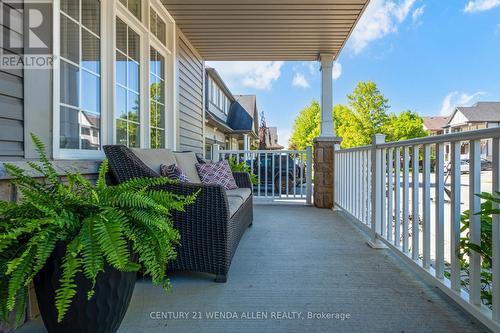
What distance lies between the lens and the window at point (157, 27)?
146 inches

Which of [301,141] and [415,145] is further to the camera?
[301,141]

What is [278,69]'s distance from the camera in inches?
1404

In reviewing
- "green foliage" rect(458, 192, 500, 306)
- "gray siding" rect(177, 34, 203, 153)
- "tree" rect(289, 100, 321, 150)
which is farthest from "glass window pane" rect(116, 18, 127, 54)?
"tree" rect(289, 100, 321, 150)

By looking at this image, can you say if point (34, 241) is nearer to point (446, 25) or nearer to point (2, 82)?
point (2, 82)

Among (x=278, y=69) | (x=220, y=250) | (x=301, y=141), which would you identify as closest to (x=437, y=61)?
(x=278, y=69)

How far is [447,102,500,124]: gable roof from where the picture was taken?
101ft

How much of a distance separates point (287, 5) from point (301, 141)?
25688mm

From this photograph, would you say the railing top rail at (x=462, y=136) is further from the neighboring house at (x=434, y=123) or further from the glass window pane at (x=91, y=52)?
the neighboring house at (x=434, y=123)

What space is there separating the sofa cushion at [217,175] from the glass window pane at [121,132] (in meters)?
0.86

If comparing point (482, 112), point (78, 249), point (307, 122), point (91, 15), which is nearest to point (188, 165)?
point (91, 15)

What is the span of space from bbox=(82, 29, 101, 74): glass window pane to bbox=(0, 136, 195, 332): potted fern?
1.29 meters

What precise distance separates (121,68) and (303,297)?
8.27 feet

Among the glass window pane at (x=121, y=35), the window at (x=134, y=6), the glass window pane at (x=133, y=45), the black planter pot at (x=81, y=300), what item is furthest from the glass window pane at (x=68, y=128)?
the window at (x=134, y=6)

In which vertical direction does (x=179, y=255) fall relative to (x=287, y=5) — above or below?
below
